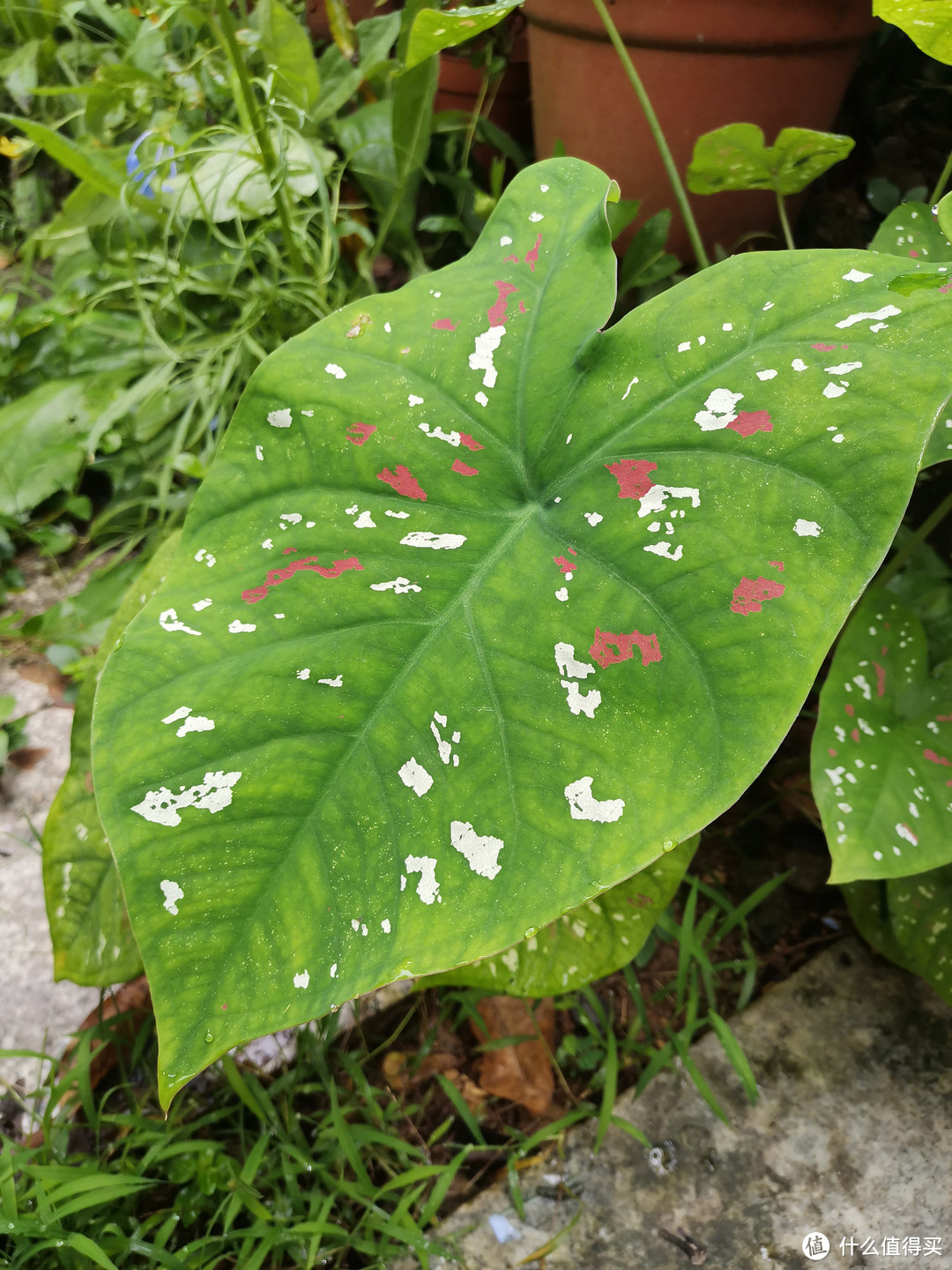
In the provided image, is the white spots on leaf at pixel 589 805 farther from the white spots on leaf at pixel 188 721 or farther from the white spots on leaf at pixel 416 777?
the white spots on leaf at pixel 188 721

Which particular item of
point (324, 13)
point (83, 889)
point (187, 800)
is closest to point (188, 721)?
point (187, 800)

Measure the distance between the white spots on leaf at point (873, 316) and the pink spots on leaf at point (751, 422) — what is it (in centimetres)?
9

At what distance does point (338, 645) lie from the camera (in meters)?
0.61

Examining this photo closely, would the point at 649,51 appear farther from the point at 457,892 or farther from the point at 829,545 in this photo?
the point at 457,892

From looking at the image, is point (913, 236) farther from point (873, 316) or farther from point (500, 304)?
point (500, 304)

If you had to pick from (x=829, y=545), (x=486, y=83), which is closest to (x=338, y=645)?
(x=829, y=545)

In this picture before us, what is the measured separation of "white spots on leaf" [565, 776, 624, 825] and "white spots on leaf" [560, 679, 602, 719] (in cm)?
5

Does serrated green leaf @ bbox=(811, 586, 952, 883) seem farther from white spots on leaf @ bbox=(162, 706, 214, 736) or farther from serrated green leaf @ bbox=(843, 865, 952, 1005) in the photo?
white spots on leaf @ bbox=(162, 706, 214, 736)

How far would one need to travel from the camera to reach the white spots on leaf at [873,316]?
59cm

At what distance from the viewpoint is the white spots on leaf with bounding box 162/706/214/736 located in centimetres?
57

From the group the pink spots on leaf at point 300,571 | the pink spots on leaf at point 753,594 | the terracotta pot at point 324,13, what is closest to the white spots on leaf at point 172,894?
the pink spots on leaf at point 300,571

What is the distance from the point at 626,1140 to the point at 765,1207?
0.56ft

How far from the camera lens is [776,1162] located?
0.97 metres

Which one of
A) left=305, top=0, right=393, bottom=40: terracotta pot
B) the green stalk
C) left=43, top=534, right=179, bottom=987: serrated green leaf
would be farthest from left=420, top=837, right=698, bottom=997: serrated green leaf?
left=305, top=0, right=393, bottom=40: terracotta pot
